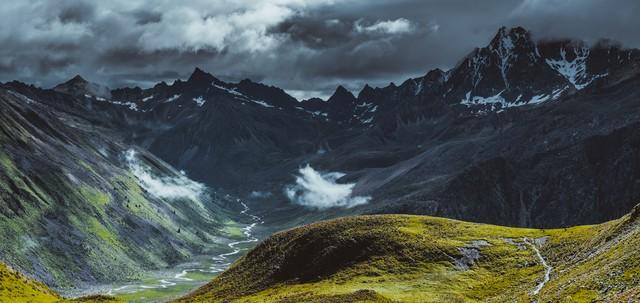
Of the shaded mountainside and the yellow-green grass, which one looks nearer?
the yellow-green grass

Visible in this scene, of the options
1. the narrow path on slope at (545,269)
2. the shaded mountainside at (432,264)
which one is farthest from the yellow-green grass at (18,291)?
the narrow path on slope at (545,269)

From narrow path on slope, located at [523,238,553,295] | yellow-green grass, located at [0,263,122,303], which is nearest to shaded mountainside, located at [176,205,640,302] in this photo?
narrow path on slope, located at [523,238,553,295]

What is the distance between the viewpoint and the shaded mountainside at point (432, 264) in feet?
313

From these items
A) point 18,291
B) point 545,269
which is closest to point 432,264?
point 545,269

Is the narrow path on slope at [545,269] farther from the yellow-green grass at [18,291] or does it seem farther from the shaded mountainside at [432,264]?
the yellow-green grass at [18,291]

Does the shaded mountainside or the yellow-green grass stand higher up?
the shaded mountainside

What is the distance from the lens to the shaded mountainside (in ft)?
313

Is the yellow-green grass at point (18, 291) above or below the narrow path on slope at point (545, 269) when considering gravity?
below

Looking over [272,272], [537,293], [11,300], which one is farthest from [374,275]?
[11,300]

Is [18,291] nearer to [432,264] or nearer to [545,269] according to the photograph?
[432,264]

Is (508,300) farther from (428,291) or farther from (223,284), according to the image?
(223,284)

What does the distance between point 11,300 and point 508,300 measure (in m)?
72.1

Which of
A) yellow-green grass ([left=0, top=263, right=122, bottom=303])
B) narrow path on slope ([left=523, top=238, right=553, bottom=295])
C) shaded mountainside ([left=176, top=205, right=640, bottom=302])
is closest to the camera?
yellow-green grass ([left=0, top=263, right=122, bottom=303])

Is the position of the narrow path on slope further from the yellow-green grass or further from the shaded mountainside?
the yellow-green grass
